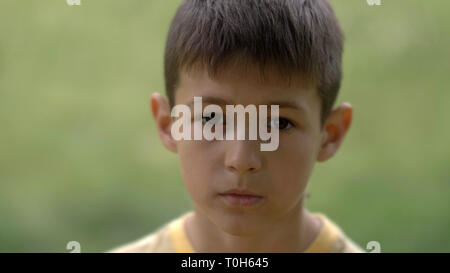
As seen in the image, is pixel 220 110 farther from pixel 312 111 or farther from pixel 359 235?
pixel 359 235

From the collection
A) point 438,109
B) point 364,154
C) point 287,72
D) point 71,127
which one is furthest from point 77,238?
point 438,109

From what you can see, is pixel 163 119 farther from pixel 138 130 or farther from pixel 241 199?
pixel 138 130

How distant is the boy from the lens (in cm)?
92

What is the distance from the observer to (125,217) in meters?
1.83

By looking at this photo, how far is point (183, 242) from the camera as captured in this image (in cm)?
112

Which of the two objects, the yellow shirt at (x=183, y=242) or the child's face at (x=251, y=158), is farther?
the yellow shirt at (x=183, y=242)

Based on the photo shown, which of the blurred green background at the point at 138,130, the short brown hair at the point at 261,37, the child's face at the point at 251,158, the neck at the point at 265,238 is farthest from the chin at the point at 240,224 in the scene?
the blurred green background at the point at 138,130

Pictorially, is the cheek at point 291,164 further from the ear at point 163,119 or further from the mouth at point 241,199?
the ear at point 163,119

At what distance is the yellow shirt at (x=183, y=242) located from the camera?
1094mm

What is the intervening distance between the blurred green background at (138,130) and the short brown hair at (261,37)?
32.4 inches

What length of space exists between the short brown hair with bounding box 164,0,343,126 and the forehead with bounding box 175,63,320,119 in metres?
0.01

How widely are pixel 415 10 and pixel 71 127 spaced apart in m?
1.15

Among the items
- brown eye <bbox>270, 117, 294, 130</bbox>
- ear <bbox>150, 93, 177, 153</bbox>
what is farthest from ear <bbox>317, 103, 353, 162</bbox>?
ear <bbox>150, 93, 177, 153</bbox>

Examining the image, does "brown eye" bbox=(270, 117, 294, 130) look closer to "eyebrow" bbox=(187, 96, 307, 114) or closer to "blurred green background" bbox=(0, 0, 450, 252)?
"eyebrow" bbox=(187, 96, 307, 114)
